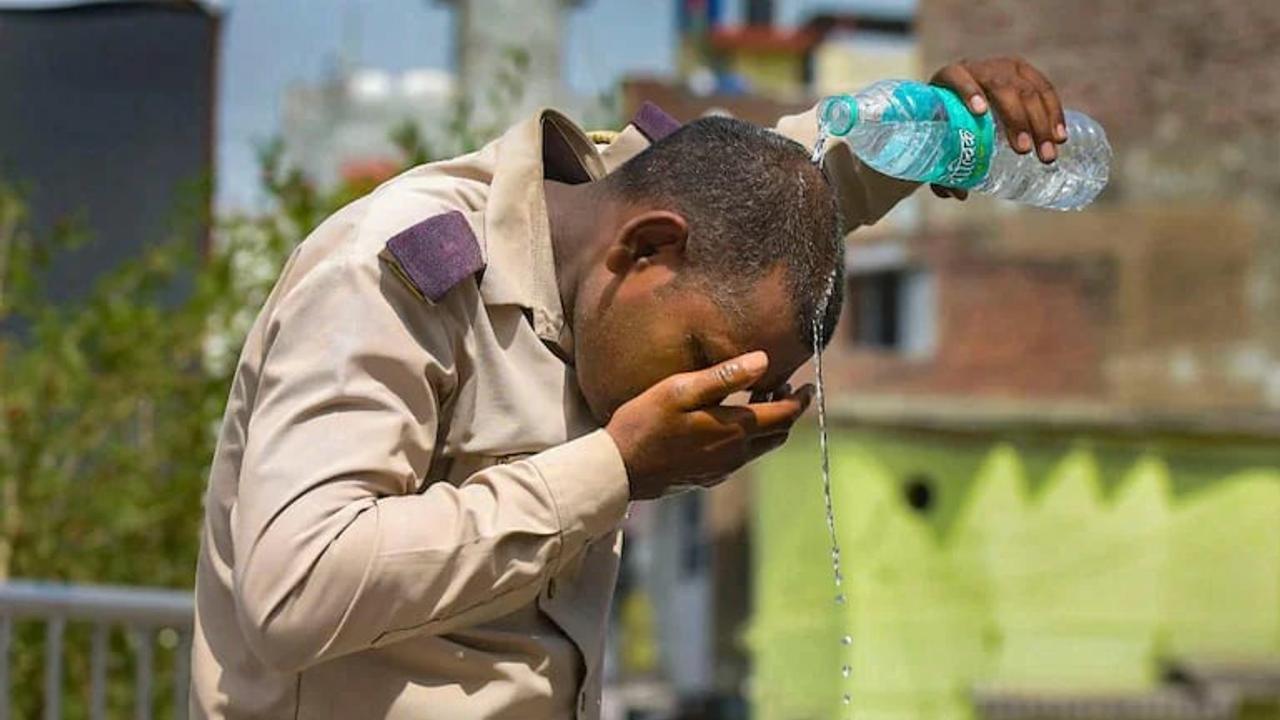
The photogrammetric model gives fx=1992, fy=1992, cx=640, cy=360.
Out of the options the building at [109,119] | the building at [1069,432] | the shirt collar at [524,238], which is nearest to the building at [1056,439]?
the building at [1069,432]

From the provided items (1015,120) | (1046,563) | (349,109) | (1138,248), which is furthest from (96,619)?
(349,109)

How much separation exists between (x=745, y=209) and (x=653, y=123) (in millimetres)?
511

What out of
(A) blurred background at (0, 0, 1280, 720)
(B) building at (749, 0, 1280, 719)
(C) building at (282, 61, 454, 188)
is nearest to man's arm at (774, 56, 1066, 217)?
(A) blurred background at (0, 0, 1280, 720)

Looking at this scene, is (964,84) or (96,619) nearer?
(964,84)

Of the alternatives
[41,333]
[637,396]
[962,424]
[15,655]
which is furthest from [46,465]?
[962,424]

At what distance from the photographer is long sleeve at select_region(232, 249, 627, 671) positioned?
2166 millimetres

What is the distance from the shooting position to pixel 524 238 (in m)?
2.46

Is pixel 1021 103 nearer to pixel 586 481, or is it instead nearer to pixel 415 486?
pixel 586 481

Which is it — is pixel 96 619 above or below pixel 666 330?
below

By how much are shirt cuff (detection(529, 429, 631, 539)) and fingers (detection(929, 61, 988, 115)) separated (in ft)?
2.68

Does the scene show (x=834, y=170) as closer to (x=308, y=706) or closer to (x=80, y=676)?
(x=308, y=706)

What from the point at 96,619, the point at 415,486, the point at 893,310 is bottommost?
the point at 893,310

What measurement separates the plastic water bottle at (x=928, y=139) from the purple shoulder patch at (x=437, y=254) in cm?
59

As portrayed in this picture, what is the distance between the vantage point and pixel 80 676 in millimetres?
5164
